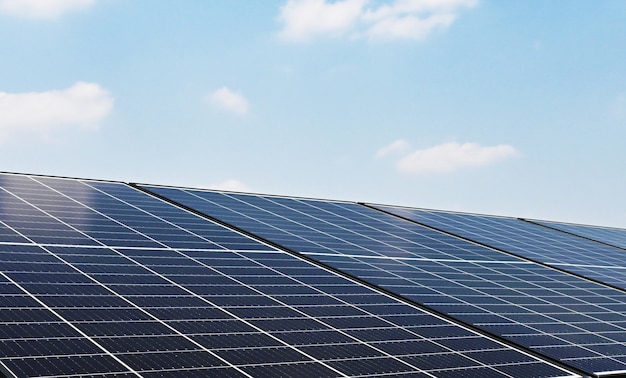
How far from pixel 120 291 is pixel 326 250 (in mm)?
9904

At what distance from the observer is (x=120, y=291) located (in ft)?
59.2

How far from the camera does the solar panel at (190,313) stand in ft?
48.0

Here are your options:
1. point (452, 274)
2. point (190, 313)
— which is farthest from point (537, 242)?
point (190, 313)

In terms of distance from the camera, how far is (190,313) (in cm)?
1744

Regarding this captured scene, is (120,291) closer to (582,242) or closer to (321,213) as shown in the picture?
(321,213)

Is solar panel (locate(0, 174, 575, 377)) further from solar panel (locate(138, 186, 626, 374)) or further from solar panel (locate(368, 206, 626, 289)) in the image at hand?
solar panel (locate(368, 206, 626, 289))

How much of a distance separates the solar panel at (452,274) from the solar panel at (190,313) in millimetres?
1418

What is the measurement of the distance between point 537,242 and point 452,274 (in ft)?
42.3

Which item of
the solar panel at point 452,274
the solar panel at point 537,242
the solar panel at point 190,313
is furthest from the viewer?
the solar panel at point 537,242

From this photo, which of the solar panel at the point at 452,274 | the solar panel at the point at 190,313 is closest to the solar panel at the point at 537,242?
the solar panel at the point at 452,274

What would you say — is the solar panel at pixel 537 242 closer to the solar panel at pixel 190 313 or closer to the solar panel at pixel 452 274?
the solar panel at pixel 452 274

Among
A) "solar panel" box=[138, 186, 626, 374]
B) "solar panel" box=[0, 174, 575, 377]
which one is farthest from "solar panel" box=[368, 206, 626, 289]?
"solar panel" box=[0, 174, 575, 377]

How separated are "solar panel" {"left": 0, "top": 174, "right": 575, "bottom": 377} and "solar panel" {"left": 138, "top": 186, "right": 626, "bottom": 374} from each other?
1.42 m

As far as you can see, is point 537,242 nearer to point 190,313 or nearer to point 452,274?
point 452,274
